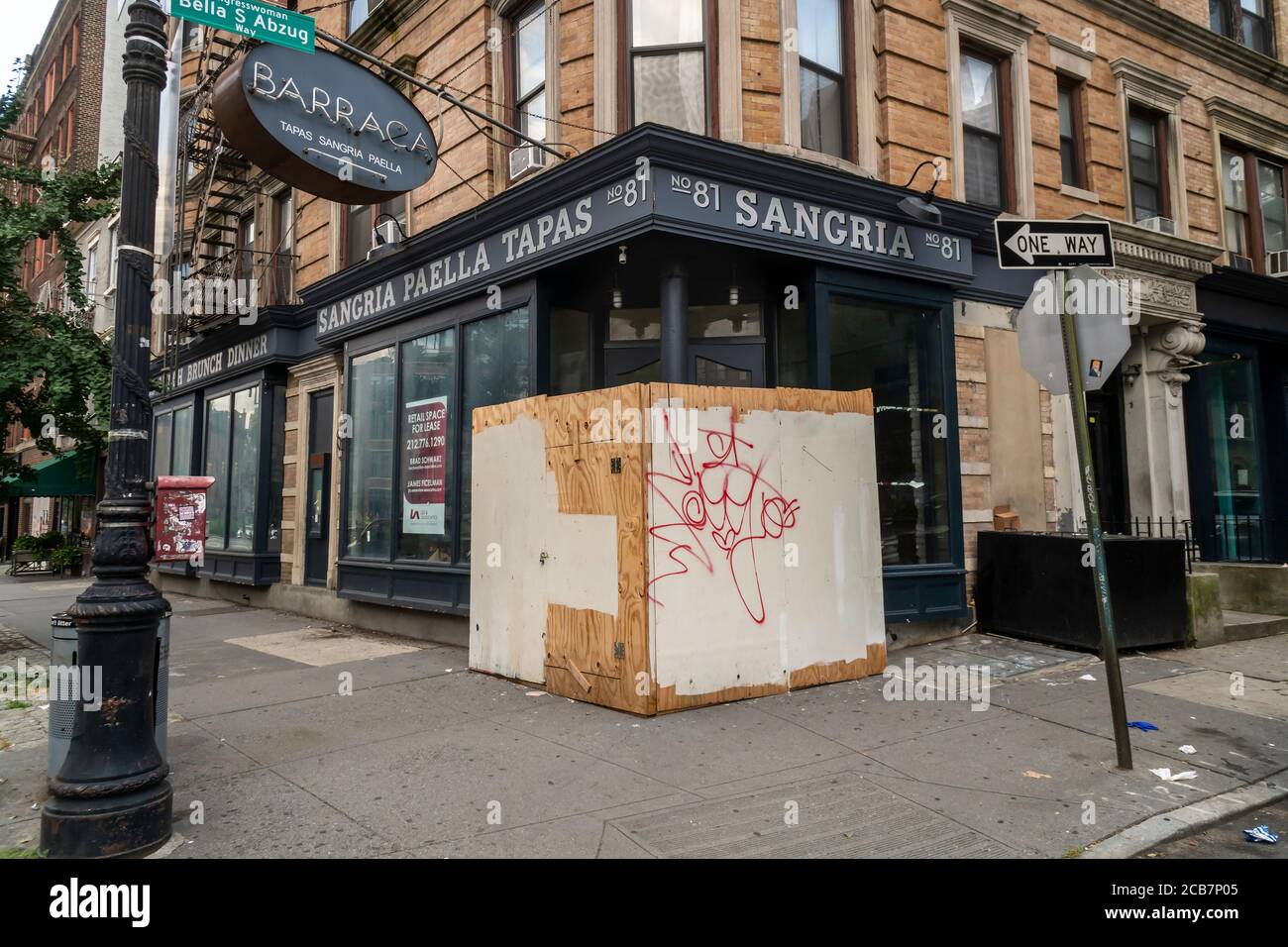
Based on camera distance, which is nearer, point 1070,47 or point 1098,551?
point 1098,551

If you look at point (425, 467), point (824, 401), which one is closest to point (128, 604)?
point (824, 401)

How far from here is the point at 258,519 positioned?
14.3 m

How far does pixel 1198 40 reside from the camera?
13.4 meters

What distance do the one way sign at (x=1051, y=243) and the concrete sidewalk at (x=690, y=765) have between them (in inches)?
131

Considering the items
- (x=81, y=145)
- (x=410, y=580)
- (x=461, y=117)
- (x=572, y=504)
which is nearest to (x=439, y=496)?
(x=410, y=580)

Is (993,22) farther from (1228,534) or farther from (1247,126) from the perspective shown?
(1228,534)

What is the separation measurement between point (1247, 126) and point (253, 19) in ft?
52.5

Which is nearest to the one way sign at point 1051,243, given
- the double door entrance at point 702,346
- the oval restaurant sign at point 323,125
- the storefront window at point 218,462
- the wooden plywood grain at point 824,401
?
the wooden plywood grain at point 824,401

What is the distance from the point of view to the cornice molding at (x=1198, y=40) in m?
12.5

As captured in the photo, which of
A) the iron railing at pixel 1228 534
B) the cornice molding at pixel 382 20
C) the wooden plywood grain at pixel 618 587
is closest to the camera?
the wooden plywood grain at pixel 618 587

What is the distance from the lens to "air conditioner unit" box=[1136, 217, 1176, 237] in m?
12.4

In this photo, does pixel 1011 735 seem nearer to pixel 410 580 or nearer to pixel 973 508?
pixel 973 508

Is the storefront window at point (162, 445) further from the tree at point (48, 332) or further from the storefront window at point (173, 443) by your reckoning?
the tree at point (48, 332)

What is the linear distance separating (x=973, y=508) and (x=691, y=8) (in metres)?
6.69
